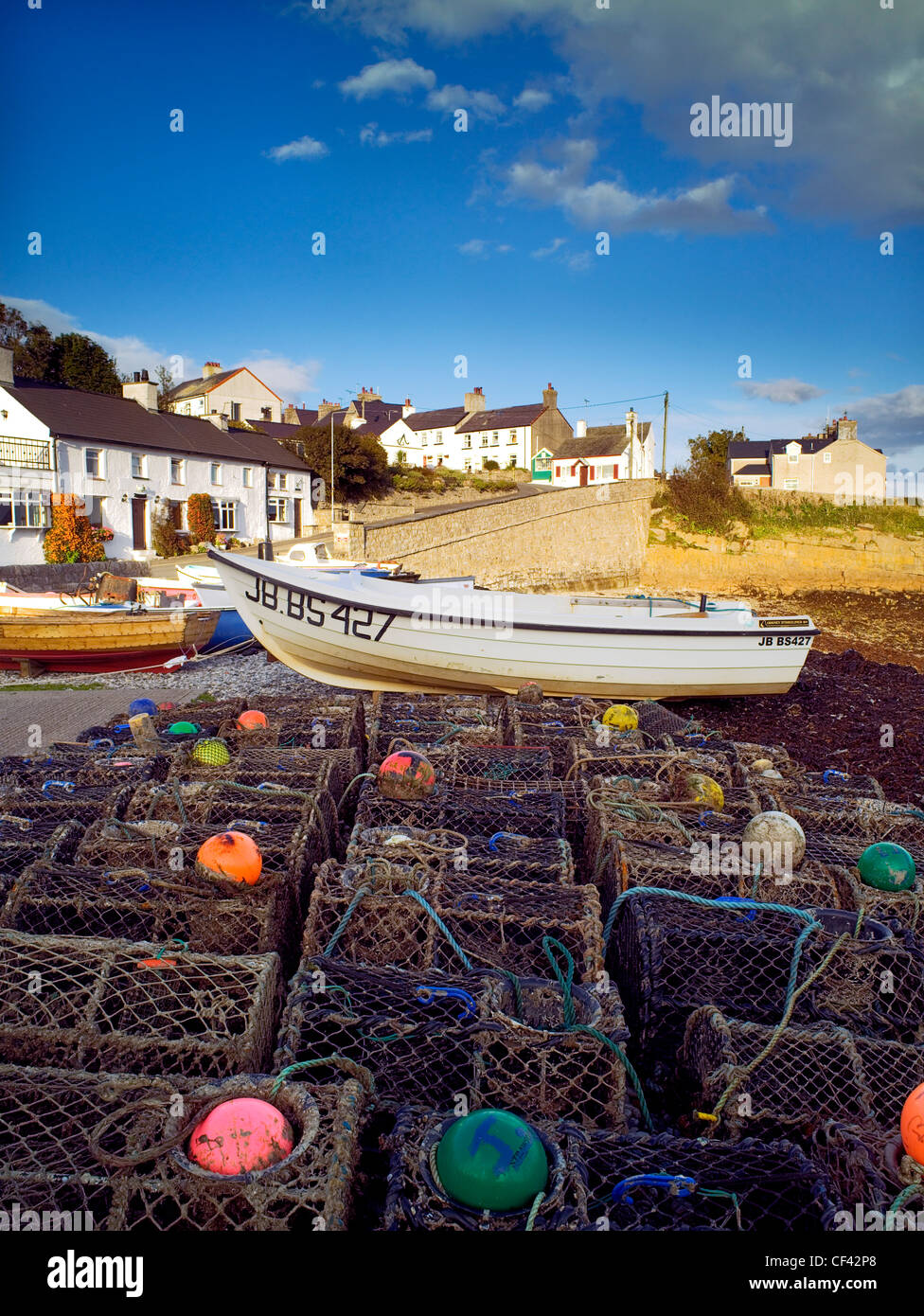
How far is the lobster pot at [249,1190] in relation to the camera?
1658 millimetres

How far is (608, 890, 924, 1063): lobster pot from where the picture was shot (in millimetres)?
2768

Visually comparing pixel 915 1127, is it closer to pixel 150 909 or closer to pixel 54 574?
pixel 150 909

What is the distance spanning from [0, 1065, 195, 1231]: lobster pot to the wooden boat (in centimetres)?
1073

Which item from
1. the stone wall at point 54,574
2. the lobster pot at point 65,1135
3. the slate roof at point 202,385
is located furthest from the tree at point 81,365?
the lobster pot at point 65,1135

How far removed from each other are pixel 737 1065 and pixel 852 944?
89cm

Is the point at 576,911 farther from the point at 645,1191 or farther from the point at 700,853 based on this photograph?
the point at 645,1191

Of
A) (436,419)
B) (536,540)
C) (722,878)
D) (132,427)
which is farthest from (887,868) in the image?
(436,419)

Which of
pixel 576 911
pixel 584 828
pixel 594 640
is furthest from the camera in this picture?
pixel 594 640

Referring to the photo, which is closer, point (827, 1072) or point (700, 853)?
point (827, 1072)

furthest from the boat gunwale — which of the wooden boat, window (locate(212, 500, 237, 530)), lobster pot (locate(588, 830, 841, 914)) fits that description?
window (locate(212, 500, 237, 530))

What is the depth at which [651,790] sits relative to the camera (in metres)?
4.53

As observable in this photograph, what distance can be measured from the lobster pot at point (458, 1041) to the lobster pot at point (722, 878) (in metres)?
0.95
